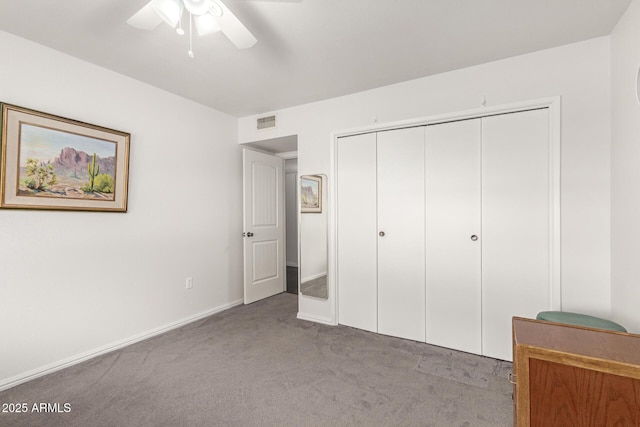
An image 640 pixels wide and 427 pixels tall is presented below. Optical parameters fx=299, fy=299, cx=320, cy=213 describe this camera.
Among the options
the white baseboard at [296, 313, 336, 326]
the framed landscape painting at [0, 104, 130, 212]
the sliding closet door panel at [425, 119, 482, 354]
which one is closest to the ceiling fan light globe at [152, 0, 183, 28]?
the framed landscape painting at [0, 104, 130, 212]

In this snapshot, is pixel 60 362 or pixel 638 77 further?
pixel 60 362

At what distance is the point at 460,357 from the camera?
96.6 inches

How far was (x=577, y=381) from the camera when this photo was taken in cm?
105

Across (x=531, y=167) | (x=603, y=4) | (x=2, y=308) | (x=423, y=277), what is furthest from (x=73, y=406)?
(x=603, y=4)

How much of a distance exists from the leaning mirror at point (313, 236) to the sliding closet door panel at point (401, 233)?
Result: 2.08ft

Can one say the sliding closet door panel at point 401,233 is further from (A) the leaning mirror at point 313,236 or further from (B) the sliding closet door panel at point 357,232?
(A) the leaning mirror at point 313,236

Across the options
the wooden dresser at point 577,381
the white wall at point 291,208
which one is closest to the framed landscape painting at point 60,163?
the wooden dresser at point 577,381

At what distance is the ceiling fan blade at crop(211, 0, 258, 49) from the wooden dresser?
1976 millimetres

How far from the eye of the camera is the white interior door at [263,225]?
383 cm

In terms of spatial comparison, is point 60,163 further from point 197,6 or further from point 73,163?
point 197,6

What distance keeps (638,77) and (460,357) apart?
2.17 meters

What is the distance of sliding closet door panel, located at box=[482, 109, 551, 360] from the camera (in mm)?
2248

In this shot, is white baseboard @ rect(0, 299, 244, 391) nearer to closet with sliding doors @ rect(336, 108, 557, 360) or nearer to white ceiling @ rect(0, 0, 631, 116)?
closet with sliding doors @ rect(336, 108, 557, 360)

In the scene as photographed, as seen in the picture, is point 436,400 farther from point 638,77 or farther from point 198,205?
point 198,205
